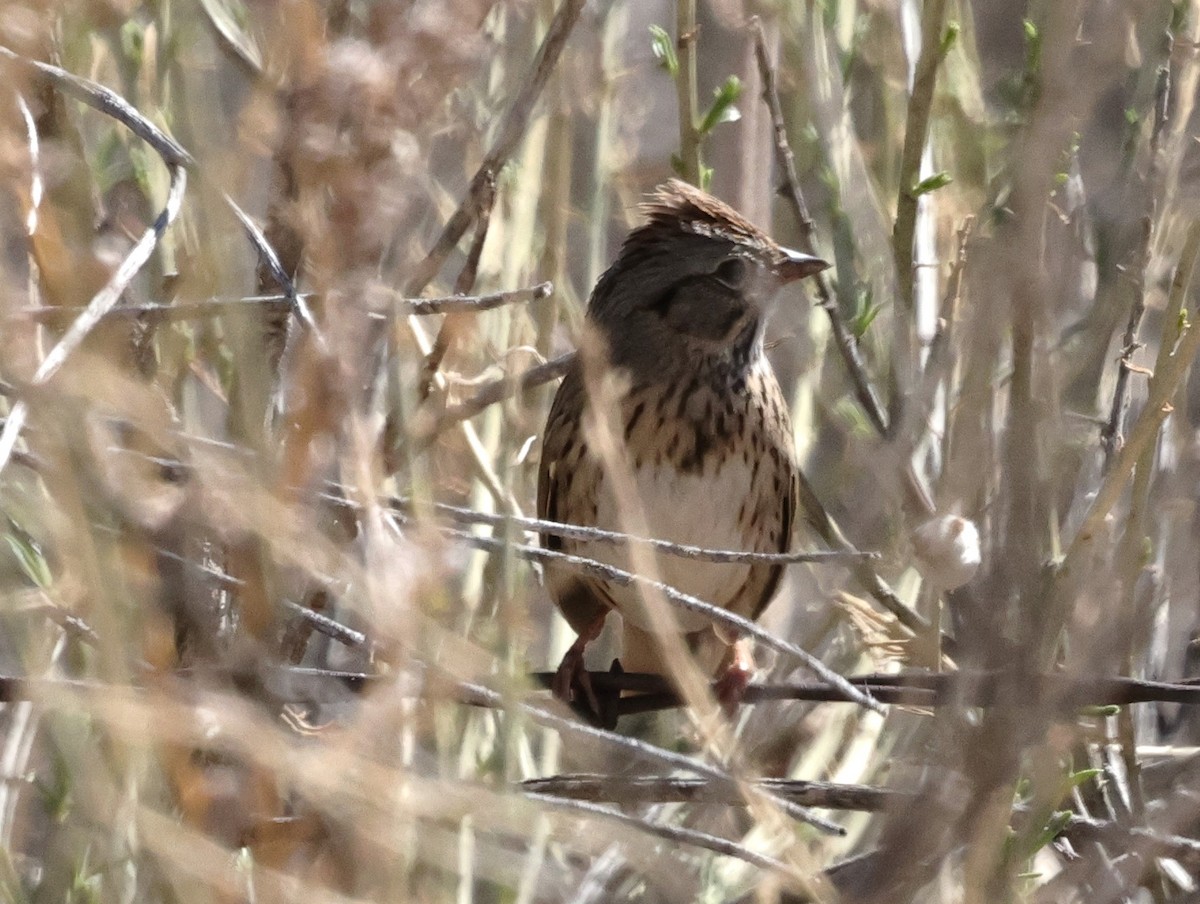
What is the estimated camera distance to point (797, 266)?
394 centimetres

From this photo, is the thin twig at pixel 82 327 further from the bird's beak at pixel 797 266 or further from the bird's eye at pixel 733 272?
the bird's eye at pixel 733 272

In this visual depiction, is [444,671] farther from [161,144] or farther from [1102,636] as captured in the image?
[161,144]

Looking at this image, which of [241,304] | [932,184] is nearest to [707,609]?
[241,304]

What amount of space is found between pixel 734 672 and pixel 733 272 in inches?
36.6

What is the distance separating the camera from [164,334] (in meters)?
3.20

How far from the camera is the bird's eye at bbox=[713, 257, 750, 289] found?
13.5 feet

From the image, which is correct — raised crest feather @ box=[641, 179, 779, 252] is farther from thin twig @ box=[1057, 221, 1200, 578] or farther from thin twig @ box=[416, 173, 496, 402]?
thin twig @ box=[1057, 221, 1200, 578]

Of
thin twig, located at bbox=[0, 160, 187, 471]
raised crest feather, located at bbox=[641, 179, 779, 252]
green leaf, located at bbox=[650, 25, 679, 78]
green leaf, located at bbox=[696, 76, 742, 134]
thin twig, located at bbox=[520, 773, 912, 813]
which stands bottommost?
thin twig, located at bbox=[520, 773, 912, 813]

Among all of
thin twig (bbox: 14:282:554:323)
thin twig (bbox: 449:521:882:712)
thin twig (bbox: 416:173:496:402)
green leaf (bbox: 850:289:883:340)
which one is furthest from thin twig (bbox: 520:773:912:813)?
green leaf (bbox: 850:289:883:340)

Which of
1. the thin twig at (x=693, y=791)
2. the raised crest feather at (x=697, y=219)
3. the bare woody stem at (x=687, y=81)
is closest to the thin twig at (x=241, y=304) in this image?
the thin twig at (x=693, y=791)

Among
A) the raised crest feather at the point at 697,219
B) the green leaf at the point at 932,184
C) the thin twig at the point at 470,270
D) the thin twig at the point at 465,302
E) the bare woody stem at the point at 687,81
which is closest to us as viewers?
the thin twig at the point at 465,302

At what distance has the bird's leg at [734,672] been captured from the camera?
422 centimetres

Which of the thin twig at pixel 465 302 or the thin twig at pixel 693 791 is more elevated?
the thin twig at pixel 465 302

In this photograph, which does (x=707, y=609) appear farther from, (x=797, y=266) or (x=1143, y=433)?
(x=797, y=266)
